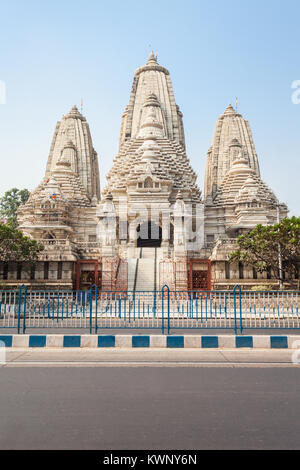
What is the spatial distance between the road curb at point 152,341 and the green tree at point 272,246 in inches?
491

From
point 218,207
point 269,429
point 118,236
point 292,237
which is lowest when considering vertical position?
point 269,429

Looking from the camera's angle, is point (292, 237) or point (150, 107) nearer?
point (292, 237)

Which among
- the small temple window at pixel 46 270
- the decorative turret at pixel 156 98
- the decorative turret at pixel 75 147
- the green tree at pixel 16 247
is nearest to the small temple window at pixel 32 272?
the small temple window at pixel 46 270

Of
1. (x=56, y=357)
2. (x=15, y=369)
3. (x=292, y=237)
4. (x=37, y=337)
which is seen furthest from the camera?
(x=292, y=237)

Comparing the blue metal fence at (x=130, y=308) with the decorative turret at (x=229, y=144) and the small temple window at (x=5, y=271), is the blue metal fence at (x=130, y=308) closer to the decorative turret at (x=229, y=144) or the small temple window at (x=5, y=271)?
the small temple window at (x=5, y=271)

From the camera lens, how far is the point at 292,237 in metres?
21.8

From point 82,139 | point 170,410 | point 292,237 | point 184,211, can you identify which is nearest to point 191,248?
point 184,211

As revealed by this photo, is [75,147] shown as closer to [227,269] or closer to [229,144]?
[229,144]

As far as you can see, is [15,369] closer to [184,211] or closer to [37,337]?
[37,337]

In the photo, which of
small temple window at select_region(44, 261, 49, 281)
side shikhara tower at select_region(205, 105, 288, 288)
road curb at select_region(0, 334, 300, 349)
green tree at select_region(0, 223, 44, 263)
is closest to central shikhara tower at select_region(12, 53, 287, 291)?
small temple window at select_region(44, 261, 49, 281)

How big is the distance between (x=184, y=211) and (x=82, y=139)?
102ft

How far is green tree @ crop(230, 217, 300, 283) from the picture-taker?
21.7 metres

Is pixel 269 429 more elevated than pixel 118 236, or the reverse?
pixel 118 236

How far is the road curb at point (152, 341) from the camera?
32.1ft
